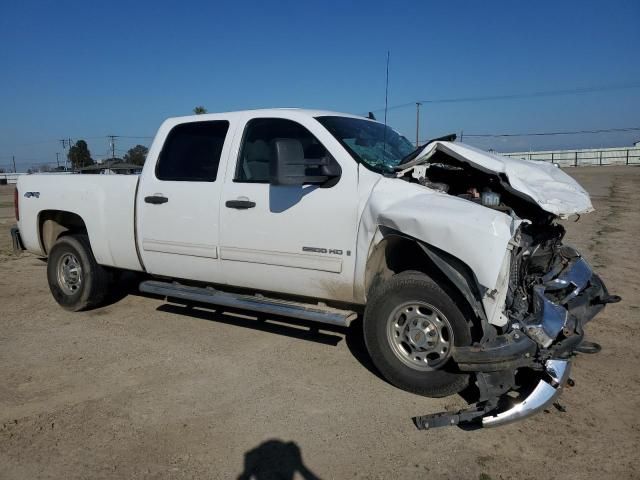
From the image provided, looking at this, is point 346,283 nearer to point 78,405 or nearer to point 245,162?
point 245,162

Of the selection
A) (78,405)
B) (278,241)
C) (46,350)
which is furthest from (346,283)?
(46,350)

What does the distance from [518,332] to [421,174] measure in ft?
4.90

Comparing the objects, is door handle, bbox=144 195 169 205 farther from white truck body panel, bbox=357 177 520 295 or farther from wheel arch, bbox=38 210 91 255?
white truck body panel, bbox=357 177 520 295

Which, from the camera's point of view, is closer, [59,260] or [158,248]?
[158,248]

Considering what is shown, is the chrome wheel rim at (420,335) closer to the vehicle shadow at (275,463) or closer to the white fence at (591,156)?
the vehicle shadow at (275,463)

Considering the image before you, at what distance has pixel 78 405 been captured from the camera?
392 cm

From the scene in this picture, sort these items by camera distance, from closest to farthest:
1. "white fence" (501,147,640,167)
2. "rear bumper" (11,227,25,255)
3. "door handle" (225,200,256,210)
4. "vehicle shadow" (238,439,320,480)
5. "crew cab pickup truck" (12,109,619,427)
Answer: "vehicle shadow" (238,439,320,480), "crew cab pickup truck" (12,109,619,427), "door handle" (225,200,256,210), "rear bumper" (11,227,25,255), "white fence" (501,147,640,167)

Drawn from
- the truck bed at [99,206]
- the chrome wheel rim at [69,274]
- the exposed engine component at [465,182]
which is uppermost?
the exposed engine component at [465,182]

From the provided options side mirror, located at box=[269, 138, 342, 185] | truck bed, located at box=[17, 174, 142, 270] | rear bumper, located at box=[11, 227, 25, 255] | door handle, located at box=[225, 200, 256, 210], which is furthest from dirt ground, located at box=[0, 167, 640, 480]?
side mirror, located at box=[269, 138, 342, 185]

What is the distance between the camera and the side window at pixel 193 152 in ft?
16.5

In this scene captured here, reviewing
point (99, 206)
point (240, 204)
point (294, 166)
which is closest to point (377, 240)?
point (294, 166)

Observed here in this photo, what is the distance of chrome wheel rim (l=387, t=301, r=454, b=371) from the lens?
382 cm

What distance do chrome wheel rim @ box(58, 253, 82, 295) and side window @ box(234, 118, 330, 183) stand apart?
2.62 m

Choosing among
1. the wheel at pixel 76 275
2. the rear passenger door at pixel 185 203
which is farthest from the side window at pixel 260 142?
the wheel at pixel 76 275
